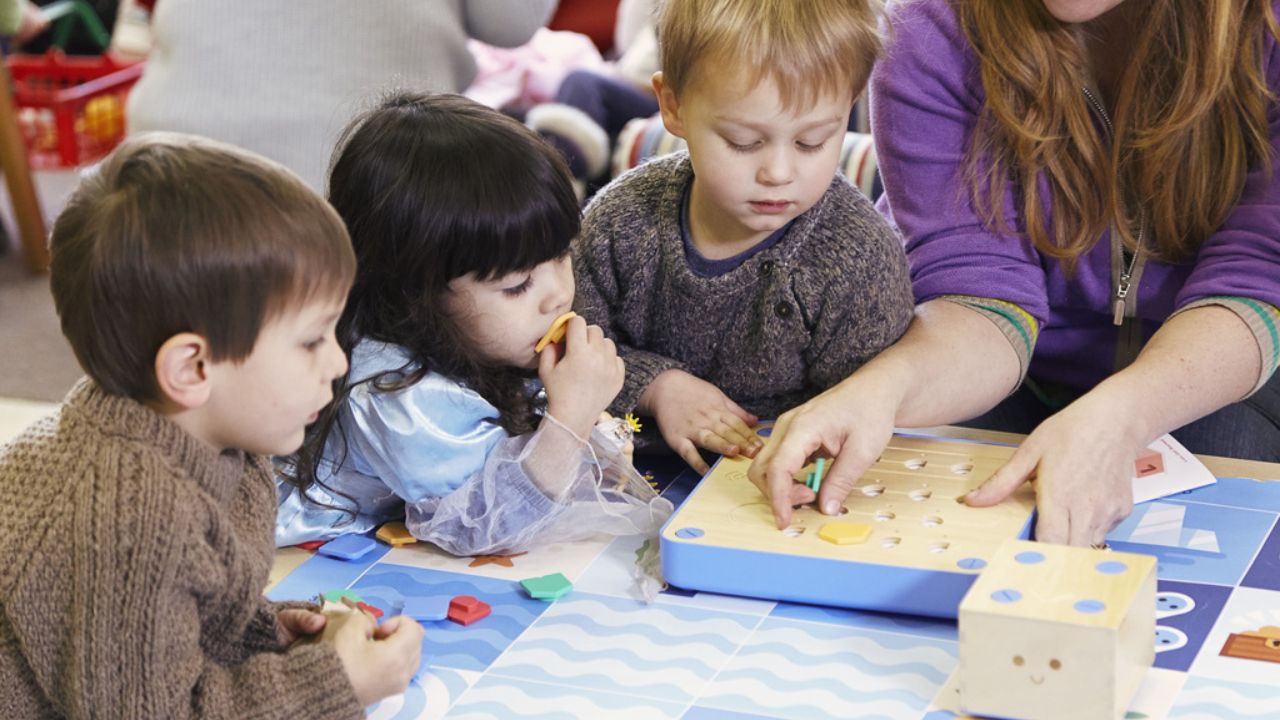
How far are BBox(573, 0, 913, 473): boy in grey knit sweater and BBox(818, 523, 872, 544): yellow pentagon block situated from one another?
0.55ft

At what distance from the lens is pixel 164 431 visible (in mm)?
763

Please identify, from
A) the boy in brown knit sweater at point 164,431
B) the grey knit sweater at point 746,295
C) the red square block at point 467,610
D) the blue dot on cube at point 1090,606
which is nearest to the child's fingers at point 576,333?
the grey knit sweater at point 746,295

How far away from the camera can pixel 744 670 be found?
35.3 inches

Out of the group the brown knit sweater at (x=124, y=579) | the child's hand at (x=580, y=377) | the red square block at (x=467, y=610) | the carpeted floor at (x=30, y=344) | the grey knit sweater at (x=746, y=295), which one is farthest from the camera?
the carpeted floor at (x=30, y=344)

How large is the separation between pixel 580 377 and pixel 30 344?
2170mm

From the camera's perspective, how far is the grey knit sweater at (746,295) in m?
1.21

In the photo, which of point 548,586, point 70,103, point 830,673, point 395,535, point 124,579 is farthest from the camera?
point 70,103

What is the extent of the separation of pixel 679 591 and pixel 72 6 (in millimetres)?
3869

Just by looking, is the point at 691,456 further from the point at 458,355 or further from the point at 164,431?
the point at 164,431

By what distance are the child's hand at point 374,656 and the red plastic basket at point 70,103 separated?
3.23 metres

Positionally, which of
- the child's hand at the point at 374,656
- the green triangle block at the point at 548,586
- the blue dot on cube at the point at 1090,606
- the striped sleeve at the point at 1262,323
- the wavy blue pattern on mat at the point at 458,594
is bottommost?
the wavy blue pattern on mat at the point at 458,594

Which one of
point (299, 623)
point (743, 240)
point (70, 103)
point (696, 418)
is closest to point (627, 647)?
point (299, 623)

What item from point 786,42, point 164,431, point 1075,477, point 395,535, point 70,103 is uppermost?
point 786,42

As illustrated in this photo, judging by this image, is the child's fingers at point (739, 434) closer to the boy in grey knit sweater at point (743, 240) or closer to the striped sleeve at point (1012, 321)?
the boy in grey knit sweater at point (743, 240)
